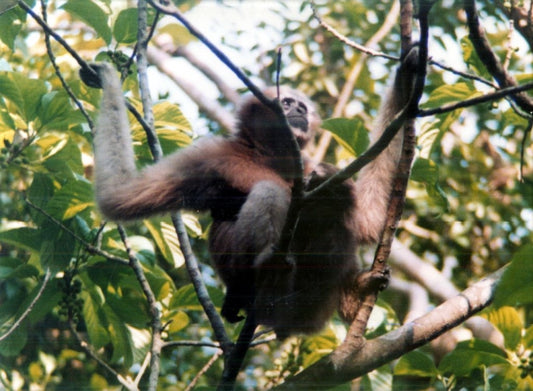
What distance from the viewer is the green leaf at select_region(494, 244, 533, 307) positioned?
1257 mm

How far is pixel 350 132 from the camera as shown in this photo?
3.31m

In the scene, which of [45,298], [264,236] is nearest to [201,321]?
[45,298]

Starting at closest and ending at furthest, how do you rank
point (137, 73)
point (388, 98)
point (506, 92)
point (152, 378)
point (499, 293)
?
point (499, 293) < point (506, 92) < point (152, 378) < point (388, 98) < point (137, 73)

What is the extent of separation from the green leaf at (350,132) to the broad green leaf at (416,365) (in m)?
1.13

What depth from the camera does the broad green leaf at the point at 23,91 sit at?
3.43 meters

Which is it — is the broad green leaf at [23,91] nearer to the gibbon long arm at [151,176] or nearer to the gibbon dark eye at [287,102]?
the gibbon long arm at [151,176]

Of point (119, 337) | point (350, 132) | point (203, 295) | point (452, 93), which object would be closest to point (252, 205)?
point (203, 295)

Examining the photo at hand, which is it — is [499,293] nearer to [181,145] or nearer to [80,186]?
[80,186]

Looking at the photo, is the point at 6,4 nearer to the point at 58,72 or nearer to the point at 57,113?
the point at 58,72

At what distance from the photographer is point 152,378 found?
2775 millimetres

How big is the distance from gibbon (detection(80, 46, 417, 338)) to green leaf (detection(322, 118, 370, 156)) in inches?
7.5

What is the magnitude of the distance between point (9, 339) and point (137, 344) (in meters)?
→ 0.73

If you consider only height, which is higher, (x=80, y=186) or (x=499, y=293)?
(x=499, y=293)

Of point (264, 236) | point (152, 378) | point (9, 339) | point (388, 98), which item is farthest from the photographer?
point (388, 98)
